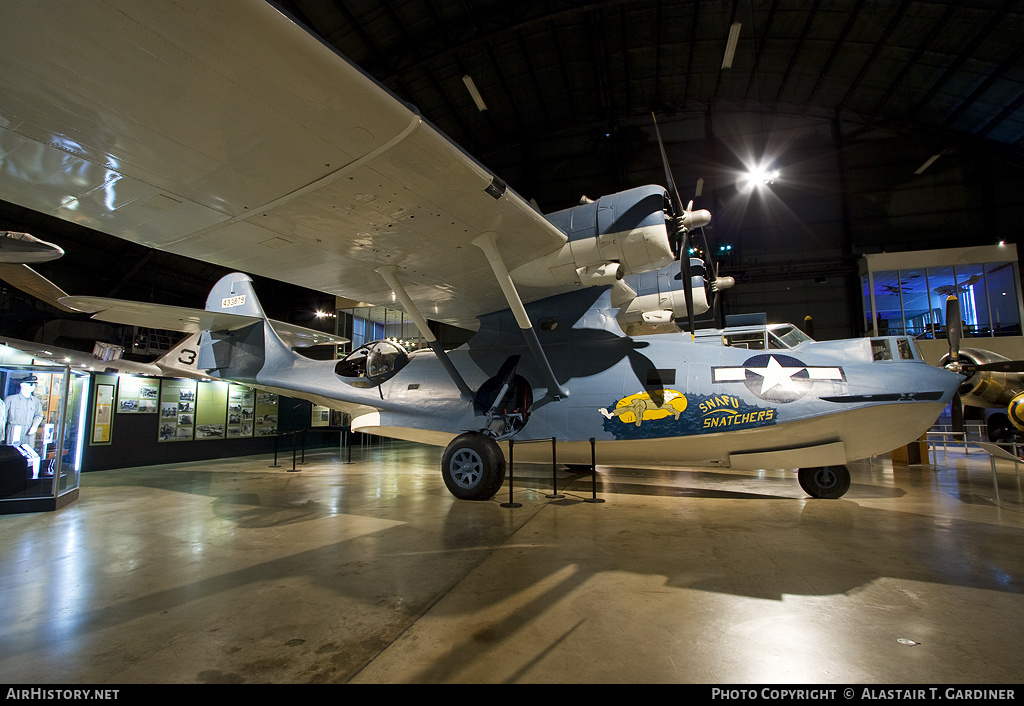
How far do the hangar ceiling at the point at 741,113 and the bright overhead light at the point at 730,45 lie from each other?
1.73ft

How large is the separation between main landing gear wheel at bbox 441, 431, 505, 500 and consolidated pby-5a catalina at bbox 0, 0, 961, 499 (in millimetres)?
34

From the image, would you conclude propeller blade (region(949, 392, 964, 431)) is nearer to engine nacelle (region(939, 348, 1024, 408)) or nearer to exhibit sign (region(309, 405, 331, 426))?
engine nacelle (region(939, 348, 1024, 408))

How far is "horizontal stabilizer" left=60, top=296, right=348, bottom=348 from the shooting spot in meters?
6.24

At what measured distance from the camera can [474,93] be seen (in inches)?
659

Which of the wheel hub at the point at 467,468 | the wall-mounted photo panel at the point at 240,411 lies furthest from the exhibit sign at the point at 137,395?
the wheel hub at the point at 467,468

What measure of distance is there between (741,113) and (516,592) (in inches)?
959

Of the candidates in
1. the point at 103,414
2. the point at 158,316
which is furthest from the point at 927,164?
the point at 103,414

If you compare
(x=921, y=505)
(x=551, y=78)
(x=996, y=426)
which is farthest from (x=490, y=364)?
(x=996, y=426)

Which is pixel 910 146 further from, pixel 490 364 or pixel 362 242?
pixel 362 242

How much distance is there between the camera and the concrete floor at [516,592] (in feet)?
7.25

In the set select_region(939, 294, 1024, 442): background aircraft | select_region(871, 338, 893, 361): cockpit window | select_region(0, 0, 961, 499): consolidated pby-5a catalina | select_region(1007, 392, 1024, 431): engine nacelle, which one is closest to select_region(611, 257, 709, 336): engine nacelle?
select_region(0, 0, 961, 499): consolidated pby-5a catalina

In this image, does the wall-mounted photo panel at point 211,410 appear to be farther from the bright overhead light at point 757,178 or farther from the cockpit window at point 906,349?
the bright overhead light at point 757,178

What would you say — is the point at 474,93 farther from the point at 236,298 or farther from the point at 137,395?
the point at 137,395

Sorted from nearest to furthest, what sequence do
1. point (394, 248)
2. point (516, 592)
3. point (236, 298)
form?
point (516, 592) < point (394, 248) < point (236, 298)
